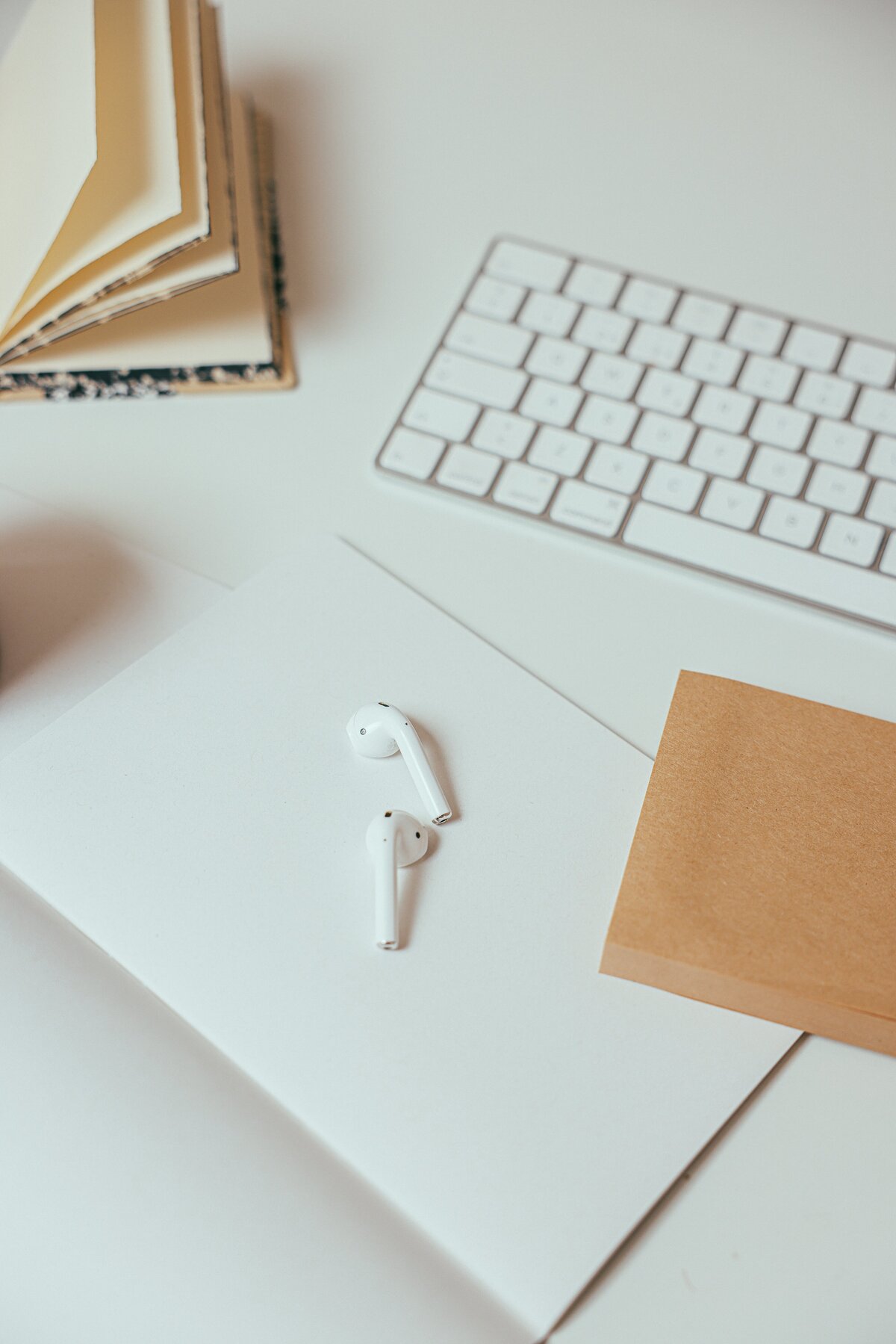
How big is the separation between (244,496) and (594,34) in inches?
17.3

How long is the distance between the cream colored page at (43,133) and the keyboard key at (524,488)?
0.23m

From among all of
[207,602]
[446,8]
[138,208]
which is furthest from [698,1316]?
[446,8]

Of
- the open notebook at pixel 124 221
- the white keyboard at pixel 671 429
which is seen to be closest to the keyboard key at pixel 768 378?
the white keyboard at pixel 671 429

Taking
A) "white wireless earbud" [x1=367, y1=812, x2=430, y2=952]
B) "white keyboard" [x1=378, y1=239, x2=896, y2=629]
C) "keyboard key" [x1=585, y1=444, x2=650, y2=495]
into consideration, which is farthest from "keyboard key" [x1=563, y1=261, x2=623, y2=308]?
"white wireless earbud" [x1=367, y1=812, x2=430, y2=952]

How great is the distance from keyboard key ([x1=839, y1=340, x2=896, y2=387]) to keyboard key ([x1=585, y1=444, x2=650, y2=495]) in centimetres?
12

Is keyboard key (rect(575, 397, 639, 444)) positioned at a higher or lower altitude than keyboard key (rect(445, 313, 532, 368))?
lower

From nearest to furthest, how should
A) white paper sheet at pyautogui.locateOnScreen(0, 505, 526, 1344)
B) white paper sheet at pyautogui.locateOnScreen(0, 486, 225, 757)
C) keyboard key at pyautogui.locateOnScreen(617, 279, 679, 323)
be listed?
white paper sheet at pyautogui.locateOnScreen(0, 505, 526, 1344)
white paper sheet at pyautogui.locateOnScreen(0, 486, 225, 757)
keyboard key at pyautogui.locateOnScreen(617, 279, 679, 323)

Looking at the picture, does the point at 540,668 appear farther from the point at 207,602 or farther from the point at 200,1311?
the point at 200,1311

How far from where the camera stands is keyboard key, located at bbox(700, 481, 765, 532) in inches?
18.4

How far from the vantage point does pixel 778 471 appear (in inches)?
18.8

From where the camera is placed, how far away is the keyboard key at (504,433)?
0.49 m

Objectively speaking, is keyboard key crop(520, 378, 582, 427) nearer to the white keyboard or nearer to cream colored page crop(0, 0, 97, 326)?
the white keyboard

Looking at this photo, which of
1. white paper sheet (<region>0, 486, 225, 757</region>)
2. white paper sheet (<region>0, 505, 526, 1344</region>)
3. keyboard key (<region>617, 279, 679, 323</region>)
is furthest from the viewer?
keyboard key (<region>617, 279, 679, 323</region>)

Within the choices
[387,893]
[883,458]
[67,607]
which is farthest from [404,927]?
[883,458]
